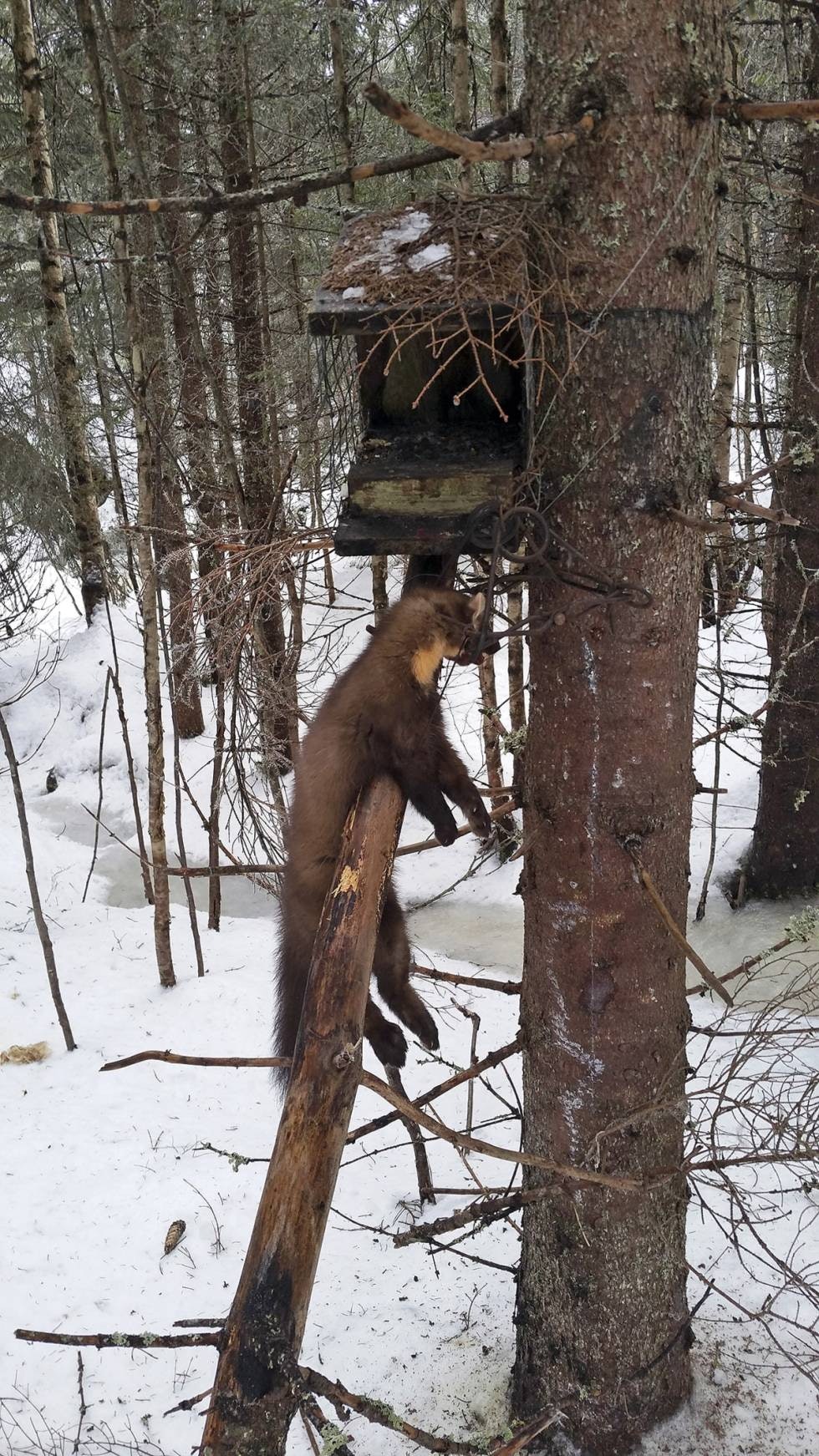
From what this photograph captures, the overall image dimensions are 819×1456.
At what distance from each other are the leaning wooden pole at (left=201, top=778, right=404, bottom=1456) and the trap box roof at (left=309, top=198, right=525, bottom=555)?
0.88 meters

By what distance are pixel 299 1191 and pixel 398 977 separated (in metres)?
1.48

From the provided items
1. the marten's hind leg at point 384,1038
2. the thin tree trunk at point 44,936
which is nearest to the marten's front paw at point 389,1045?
the marten's hind leg at point 384,1038

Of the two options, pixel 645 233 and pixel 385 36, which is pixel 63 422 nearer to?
pixel 385 36

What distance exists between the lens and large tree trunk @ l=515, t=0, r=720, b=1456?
2439mm

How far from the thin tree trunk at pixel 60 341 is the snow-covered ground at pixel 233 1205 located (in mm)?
5547

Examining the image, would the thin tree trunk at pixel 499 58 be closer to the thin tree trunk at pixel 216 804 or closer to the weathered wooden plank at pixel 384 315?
the thin tree trunk at pixel 216 804

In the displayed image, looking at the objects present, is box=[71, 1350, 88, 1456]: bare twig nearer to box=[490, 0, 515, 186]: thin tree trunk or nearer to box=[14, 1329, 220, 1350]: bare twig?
box=[14, 1329, 220, 1350]: bare twig

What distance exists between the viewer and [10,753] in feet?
21.8

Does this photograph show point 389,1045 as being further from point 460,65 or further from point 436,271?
point 460,65

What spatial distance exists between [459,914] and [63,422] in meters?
8.09

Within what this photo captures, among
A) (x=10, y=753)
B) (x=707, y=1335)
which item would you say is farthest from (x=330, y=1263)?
(x=10, y=753)

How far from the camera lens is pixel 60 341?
479 inches

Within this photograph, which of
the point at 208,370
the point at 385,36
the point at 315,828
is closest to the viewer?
the point at 315,828

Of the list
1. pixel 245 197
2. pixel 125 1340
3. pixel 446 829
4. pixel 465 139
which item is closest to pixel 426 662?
pixel 446 829
